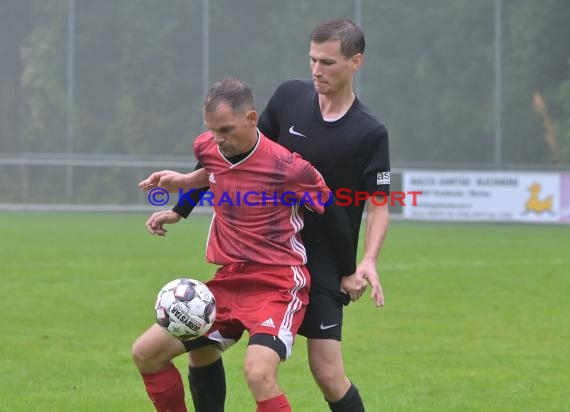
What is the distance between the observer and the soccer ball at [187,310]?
16.7 feet

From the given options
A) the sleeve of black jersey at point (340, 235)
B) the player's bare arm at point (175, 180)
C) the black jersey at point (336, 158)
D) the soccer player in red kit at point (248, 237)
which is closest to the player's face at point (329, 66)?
the black jersey at point (336, 158)

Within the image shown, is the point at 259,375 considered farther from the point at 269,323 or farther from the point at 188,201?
the point at 188,201

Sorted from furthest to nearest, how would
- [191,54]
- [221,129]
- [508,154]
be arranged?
[191,54] < [508,154] < [221,129]

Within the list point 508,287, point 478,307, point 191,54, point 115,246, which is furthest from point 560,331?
point 191,54

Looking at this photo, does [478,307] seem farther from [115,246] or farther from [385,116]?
[385,116]

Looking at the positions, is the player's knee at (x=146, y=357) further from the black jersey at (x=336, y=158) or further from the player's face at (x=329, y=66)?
the player's face at (x=329, y=66)

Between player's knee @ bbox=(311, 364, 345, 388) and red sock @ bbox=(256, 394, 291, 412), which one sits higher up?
player's knee @ bbox=(311, 364, 345, 388)

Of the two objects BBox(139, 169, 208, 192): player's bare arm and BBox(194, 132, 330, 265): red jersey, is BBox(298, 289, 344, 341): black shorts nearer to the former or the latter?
BBox(194, 132, 330, 265): red jersey

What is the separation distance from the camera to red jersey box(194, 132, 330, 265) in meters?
5.22

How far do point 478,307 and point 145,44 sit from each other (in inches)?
876

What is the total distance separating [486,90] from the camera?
29.3 meters

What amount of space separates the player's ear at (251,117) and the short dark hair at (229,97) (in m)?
0.02

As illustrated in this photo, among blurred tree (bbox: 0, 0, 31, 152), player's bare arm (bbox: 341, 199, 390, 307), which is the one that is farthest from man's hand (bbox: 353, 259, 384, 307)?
blurred tree (bbox: 0, 0, 31, 152)

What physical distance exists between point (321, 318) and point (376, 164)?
28.7 inches
